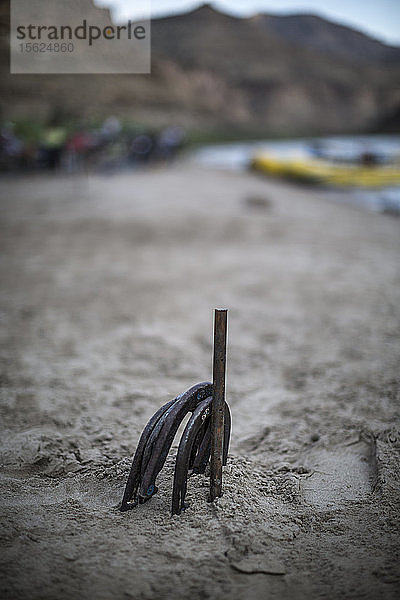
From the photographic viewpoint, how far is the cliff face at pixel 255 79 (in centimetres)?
3030

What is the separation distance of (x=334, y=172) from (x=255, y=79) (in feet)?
116

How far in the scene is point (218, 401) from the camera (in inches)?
86.5

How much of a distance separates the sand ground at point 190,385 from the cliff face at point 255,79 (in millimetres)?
21887

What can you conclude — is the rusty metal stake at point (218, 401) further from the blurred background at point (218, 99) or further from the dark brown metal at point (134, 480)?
the blurred background at point (218, 99)

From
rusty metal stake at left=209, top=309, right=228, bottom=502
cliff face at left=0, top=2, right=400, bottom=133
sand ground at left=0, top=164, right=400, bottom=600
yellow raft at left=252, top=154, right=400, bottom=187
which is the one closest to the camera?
sand ground at left=0, top=164, right=400, bottom=600

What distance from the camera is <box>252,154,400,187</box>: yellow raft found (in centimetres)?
1170

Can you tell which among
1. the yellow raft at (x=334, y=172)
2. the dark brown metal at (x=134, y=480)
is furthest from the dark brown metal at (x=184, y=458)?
the yellow raft at (x=334, y=172)

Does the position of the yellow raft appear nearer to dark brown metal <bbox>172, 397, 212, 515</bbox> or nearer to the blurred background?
the blurred background

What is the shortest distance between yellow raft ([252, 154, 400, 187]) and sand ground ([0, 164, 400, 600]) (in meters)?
4.52

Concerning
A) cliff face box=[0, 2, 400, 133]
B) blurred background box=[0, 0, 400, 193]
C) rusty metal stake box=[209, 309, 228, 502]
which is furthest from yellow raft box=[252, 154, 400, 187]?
cliff face box=[0, 2, 400, 133]

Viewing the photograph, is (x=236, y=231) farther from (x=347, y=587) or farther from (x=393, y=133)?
(x=393, y=133)

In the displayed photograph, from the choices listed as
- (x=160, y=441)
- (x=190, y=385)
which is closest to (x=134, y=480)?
(x=160, y=441)

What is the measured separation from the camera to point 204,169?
48.7 ft

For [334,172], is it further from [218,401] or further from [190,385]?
[218,401]
